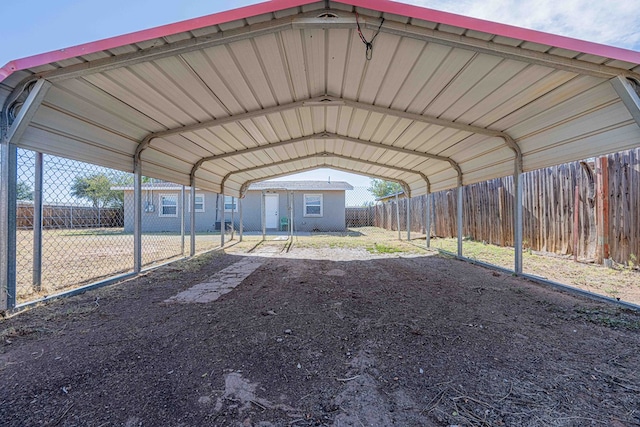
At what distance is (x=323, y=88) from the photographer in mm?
4332

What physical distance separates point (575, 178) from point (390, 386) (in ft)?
20.1

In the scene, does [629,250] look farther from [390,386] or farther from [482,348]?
[390,386]

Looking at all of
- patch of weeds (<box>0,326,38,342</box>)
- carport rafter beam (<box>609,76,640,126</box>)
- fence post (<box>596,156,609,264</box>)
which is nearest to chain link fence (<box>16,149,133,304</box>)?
patch of weeds (<box>0,326,38,342</box>)

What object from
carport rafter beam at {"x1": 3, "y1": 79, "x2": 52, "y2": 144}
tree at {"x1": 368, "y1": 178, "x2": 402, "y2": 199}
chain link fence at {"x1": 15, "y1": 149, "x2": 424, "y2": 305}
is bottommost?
chain link fence at {"x1": 15, "y1": 149, "x2": 424, "y2": 305}

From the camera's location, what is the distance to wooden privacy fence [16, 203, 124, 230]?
14.2 feet

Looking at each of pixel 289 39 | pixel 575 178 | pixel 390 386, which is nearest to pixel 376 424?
pixel 390 386

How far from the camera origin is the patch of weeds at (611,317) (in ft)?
8.34

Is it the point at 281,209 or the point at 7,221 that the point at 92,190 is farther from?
the point at 281,209

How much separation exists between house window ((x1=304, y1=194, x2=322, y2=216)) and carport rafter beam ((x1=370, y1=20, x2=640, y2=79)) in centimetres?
1243

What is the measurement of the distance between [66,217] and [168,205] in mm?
10462

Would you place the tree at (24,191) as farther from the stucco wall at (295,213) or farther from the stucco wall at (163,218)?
the stucco wall at (295,213)

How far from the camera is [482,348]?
2100 mm

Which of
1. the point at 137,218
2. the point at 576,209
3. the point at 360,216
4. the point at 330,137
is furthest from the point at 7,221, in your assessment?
the point at 360,216

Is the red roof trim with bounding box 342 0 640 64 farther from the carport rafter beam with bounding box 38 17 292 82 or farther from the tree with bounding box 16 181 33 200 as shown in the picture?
the tree with bounding box 16 181 33 200
